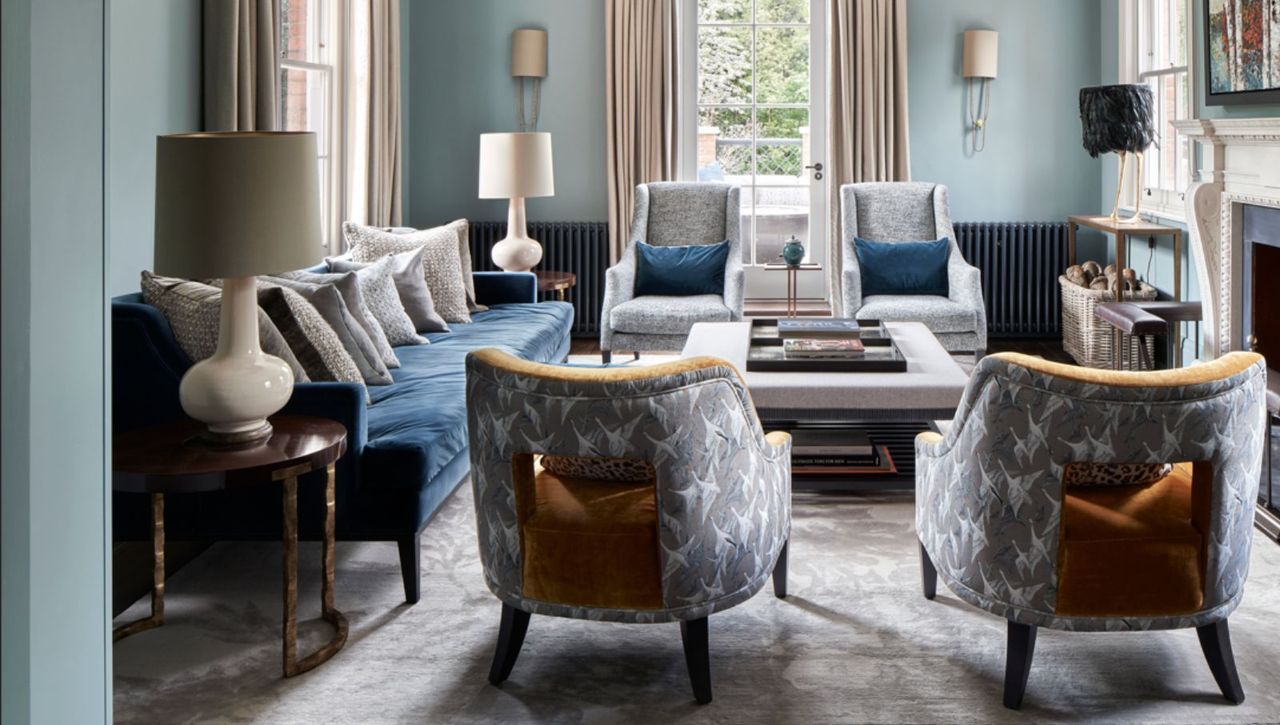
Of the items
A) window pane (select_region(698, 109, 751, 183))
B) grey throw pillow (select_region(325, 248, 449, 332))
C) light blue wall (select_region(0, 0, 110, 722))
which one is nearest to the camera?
light blue wall (select_region(0, 0, 110, 722))

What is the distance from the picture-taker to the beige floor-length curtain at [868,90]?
793 centimetres

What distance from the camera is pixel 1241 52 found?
485 centimetres

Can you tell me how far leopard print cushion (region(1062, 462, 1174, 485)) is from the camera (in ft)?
9.52

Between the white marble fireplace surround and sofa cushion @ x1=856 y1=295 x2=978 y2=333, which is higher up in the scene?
the white marble fireplace surround

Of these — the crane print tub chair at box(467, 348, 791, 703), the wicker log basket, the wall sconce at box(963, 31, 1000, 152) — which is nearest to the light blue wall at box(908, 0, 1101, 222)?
the wall sconce at box(963, 31, 1000, 152)

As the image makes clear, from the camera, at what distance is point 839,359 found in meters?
4.57

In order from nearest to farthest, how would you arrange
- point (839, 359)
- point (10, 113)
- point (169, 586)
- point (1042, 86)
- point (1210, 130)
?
1. point (10, 113)
2. point (169, 586)
3. point (839, 359)
4. point (1210, 130)
5. point (1042, 86)

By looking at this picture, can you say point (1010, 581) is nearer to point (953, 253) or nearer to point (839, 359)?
point (839, 359)

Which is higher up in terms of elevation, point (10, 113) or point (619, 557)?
point (10, 113)

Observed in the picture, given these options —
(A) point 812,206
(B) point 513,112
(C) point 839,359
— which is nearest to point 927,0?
(A) point 812,206

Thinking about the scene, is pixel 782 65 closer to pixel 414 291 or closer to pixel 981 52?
pixel 981 52

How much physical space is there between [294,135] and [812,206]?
5.58 metres

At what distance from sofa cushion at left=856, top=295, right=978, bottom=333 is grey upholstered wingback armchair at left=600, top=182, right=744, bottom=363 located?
71cm

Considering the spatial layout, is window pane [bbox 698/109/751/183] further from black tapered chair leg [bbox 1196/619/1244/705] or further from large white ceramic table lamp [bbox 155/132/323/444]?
black tapered chair leg [bbox 1196/619/1244/705]
